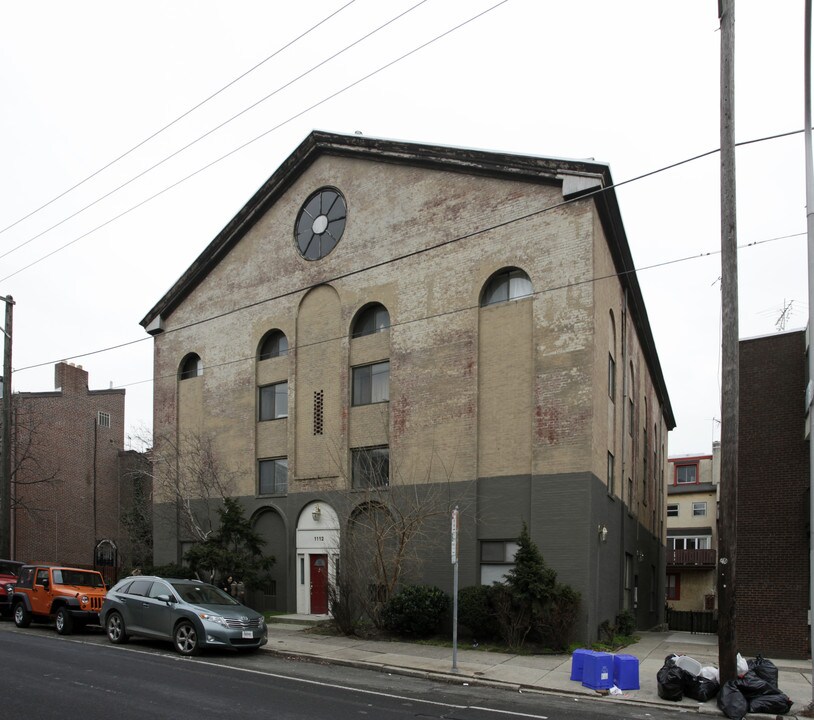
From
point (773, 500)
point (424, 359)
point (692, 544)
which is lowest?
point (692, 544)

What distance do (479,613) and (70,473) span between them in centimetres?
2895

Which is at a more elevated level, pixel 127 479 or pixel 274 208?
pixel 274 208

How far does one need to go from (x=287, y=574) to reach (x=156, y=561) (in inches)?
285

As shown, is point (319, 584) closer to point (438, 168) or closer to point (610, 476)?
point (610, 476)

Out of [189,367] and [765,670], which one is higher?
[189,367]

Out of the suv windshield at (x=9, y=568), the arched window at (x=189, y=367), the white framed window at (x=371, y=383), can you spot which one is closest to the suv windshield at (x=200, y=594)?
the white framed window at (x=371, y=383)

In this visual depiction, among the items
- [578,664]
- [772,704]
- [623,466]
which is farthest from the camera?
[623,466]

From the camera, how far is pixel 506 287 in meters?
21.7

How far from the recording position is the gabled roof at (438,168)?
2039 centimetres

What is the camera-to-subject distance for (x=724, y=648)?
1257 centimetres

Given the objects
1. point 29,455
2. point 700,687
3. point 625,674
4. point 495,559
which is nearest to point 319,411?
point 495,559

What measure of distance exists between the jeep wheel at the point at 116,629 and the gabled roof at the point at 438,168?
46.6ft

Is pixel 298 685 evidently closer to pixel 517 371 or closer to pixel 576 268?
pixel 517 371

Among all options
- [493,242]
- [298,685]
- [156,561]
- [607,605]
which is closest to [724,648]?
[298,685]
